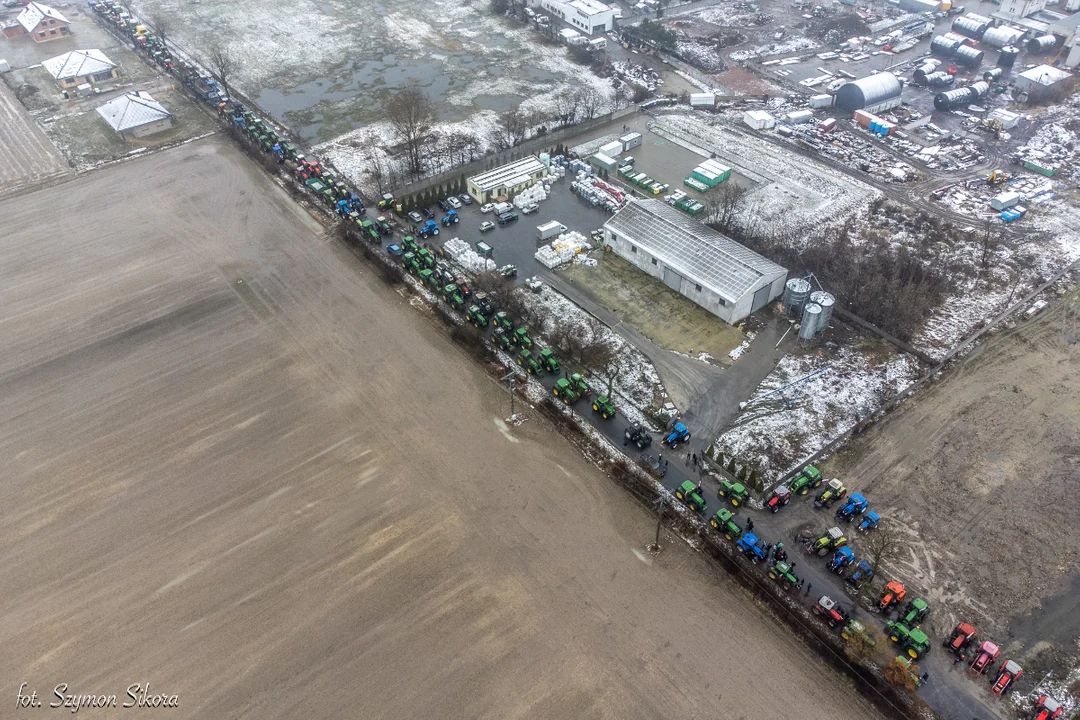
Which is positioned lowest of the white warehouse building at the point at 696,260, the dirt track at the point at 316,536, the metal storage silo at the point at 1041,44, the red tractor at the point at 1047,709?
the dirt track at the point at 316,536

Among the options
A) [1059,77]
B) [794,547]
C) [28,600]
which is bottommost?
[28,600]

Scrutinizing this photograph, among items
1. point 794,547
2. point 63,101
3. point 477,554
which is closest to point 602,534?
point 477,554

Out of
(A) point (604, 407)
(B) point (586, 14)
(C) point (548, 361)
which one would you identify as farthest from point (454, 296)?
(B) point (586, 14)

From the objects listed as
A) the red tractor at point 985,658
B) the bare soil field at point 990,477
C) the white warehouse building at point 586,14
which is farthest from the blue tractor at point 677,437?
the white warehouse building at point 586,14

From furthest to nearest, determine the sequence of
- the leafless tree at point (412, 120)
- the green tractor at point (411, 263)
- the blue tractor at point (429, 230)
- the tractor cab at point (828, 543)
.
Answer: the leafless tree at point (412, 120) < the blue tractor at point (429, 230) < the green tractor at point (411, 263) < the tractor cab at point (828, 543)

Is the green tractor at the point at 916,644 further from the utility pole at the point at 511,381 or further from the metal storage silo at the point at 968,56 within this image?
the metal storage silo at the point at 968,56

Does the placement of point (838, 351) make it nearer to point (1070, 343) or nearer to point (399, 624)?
point (1070, 343)

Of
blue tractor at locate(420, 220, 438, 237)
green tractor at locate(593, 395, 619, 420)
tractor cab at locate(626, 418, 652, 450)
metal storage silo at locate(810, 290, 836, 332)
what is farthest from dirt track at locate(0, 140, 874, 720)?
metal storage silo at locate(810, 290, 836, 332)
